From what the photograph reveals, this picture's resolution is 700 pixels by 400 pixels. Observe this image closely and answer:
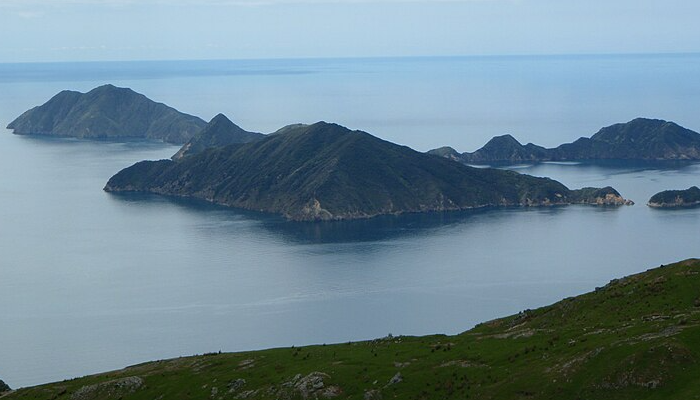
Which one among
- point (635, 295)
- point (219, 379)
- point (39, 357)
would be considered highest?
point (635, 295)

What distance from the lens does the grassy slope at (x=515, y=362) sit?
225 ft

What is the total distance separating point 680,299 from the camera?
87.4 m

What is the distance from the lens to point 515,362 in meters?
76.8

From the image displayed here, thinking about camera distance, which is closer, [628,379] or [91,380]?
[628,379]

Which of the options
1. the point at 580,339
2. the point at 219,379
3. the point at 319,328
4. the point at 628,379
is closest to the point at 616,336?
the point at 580,339

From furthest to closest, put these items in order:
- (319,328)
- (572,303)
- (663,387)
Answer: (319,328)
(572,303)
(663,387)

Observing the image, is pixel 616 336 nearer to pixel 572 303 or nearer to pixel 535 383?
pixel 535 383

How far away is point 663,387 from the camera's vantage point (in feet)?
218

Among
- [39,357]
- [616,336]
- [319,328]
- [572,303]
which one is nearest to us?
[616,336]

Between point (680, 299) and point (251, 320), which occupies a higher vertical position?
point (680, 299)

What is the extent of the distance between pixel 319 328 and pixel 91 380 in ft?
300

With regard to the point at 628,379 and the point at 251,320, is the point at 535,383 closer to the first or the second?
the point at 628,379

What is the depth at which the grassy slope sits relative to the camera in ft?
225

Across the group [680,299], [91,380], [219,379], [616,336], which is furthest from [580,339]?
[91,380]
